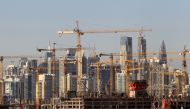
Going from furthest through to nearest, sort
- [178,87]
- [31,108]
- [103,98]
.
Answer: [178,87], [31,108], [103,98]

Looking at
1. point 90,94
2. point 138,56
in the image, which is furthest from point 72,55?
point 90,94

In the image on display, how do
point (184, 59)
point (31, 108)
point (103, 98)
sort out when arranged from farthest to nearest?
1. point (31, 108)
2. point (184, 59)
3. point (103, 98)

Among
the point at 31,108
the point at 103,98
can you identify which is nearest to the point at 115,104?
the point at 103,98

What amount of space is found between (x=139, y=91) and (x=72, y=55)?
45001mm

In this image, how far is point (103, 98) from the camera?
498ft

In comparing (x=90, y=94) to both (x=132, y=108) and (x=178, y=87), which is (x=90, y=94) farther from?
(x=178, y=87)

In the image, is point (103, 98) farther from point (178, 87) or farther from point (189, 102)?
point (178, 87)

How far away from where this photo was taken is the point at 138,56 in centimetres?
19088

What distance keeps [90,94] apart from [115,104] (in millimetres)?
10314

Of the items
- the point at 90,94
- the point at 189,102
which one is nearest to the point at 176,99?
the point at 189,102

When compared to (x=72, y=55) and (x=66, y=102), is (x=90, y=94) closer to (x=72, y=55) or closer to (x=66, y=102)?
(x=66, y=102)

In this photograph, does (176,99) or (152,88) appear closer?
(176,99)

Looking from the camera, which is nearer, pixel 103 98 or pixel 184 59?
pixel 103 98

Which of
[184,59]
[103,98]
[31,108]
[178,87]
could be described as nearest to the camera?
[103,98]
